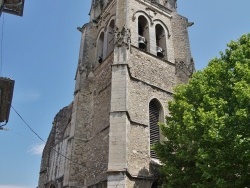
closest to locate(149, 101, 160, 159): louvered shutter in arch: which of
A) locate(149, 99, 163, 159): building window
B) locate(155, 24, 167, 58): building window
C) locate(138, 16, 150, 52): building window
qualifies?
locate(149, 99, 163, 159): building window

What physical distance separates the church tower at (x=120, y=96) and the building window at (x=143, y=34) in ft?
0.20

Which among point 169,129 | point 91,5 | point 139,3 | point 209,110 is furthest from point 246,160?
point 91,5

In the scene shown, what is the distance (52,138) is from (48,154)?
1188mm

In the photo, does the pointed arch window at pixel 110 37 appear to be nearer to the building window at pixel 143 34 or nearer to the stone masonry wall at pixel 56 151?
the building window at pixel 143 34

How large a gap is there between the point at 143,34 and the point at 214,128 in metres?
11.4

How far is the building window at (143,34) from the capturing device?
17672 mm

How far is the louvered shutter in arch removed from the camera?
46.7 ft

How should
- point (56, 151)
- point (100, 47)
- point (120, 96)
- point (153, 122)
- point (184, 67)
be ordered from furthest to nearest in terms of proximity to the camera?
point (100, 47) < point (184, 67) < point (56, 151) < point (153, 122) < point (120, 96)

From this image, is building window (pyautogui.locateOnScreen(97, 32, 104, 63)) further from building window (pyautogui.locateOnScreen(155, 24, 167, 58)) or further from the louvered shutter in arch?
the louvered shutter in arch

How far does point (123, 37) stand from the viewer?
16.0 metres

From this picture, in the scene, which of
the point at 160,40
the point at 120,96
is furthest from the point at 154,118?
the point at 160,40

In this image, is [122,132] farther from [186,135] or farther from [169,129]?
[186,135]

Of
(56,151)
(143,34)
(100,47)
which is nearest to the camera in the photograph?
(56,151)

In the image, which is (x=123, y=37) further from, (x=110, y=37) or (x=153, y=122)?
(x=153, y=122)
